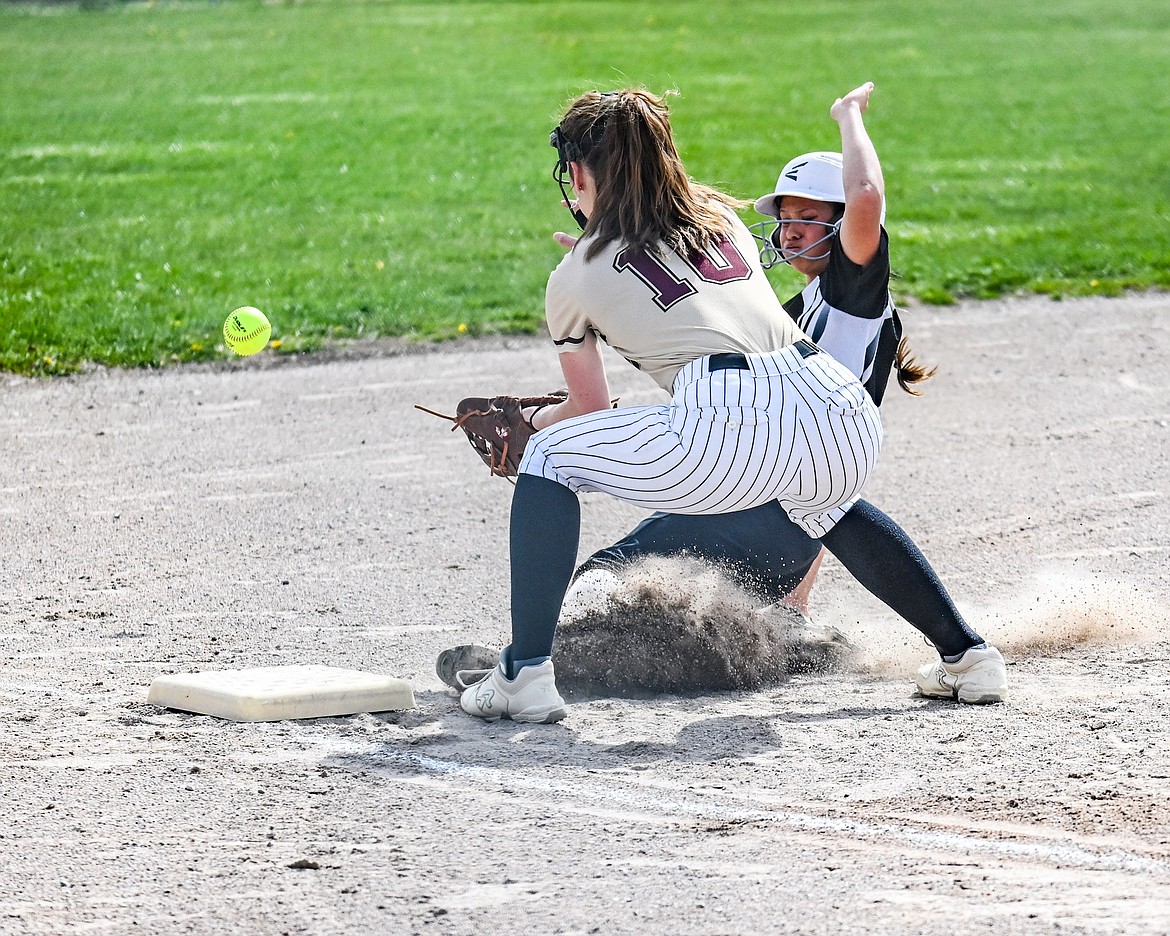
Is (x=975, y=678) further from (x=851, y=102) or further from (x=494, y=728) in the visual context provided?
(x=851, y=102)

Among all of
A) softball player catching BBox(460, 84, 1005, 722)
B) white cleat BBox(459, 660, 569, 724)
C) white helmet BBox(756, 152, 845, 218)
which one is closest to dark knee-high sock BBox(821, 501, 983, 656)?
softball player catching BBox(460, 84, 1005, 722)

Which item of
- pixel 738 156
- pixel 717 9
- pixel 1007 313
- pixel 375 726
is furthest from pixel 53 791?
pixel 717 9

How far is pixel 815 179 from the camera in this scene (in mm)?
4684

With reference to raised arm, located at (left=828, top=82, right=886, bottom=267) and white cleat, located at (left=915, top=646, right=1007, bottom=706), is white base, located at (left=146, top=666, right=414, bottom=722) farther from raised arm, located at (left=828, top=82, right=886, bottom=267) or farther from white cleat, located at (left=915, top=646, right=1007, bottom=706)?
raised arm, located at (left=828, top=82, right=886, bottom=267)

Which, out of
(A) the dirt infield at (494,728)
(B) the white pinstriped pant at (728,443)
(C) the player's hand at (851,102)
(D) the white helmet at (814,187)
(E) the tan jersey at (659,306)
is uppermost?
(C) the player's hand at (851,102)

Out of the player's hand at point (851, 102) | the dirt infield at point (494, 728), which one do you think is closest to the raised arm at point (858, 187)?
the player's hand at point (851, 102)

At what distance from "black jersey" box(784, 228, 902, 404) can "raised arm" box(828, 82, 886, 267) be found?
0.07 meters

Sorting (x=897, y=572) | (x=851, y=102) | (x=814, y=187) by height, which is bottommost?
(x=897, y=572)

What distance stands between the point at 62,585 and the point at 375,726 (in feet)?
6.16

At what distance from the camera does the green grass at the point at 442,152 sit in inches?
393

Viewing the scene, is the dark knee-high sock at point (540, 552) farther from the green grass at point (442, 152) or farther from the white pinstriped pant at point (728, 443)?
the green grass at point (442, 152)

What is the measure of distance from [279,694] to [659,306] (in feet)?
4.62

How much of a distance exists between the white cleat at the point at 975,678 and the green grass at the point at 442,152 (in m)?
1.86

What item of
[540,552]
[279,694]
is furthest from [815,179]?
[279,694]
